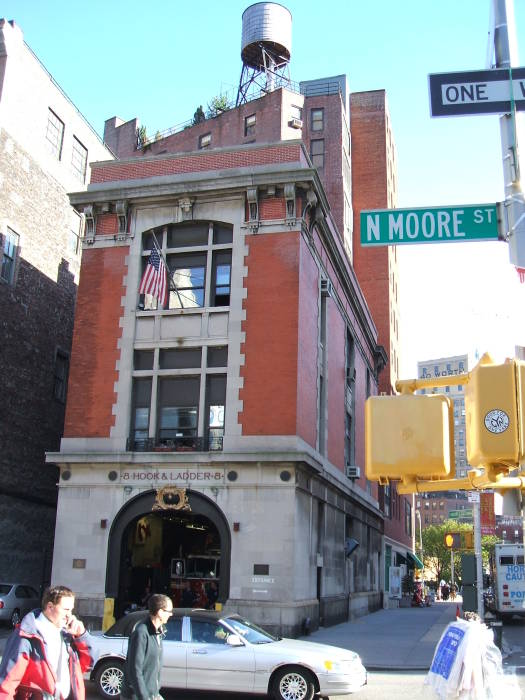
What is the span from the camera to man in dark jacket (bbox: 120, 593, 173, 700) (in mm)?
7125

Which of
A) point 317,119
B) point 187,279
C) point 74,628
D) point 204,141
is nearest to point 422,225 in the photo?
point 74,628

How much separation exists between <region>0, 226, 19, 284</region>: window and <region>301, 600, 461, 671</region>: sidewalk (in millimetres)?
17831

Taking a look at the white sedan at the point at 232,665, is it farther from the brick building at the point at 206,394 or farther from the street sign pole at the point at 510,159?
the street sign pole at the point at 510,159

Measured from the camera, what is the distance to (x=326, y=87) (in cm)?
6375

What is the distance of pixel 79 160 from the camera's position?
36688 millimetres

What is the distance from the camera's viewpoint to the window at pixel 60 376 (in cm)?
3312

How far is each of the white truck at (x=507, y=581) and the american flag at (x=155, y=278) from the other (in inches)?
837

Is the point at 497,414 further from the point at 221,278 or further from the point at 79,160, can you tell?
the point at 79,160

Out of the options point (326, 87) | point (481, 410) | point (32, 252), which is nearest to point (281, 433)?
point (32, 252)

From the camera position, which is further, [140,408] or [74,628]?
[140,408]

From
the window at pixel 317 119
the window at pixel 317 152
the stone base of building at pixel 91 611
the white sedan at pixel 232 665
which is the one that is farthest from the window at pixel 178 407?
the window at pixel 317 119

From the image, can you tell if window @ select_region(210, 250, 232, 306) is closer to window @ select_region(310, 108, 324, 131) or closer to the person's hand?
the person's hand

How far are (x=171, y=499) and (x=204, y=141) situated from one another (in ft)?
139

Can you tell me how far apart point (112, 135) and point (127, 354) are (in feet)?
147
